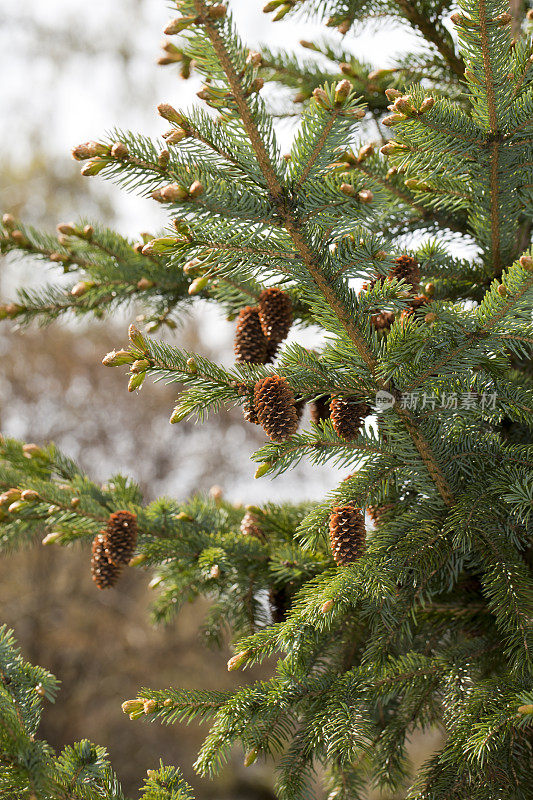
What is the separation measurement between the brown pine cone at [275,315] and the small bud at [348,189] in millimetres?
276

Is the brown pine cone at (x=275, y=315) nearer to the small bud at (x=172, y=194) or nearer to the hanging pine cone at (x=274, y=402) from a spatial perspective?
the hanging pine cone at (x=274, y=402)

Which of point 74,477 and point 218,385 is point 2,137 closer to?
point 74,477

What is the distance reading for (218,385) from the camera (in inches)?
27.1

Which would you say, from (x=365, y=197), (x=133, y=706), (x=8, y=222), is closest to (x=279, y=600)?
(x=133, y=706)

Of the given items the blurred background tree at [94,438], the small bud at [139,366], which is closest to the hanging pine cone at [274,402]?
the small bud at [139,366]

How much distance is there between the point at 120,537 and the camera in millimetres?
965

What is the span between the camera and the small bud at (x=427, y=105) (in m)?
0.63

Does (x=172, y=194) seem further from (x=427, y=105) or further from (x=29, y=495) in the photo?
(x=29, y=495)

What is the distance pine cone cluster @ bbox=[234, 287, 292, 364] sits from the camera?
33.3 inches

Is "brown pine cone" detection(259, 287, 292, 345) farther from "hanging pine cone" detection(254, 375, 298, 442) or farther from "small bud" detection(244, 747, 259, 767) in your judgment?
"small bud" detection(244, 747, 259, 767)

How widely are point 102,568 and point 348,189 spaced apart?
0.72 meters

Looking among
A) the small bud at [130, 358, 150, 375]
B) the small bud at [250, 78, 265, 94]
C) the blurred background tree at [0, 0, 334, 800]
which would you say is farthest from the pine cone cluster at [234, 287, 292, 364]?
the blurred background tree at [0, 0, 334, 800]

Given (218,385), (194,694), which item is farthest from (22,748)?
(218,385)

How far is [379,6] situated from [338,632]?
1152 millimetres
